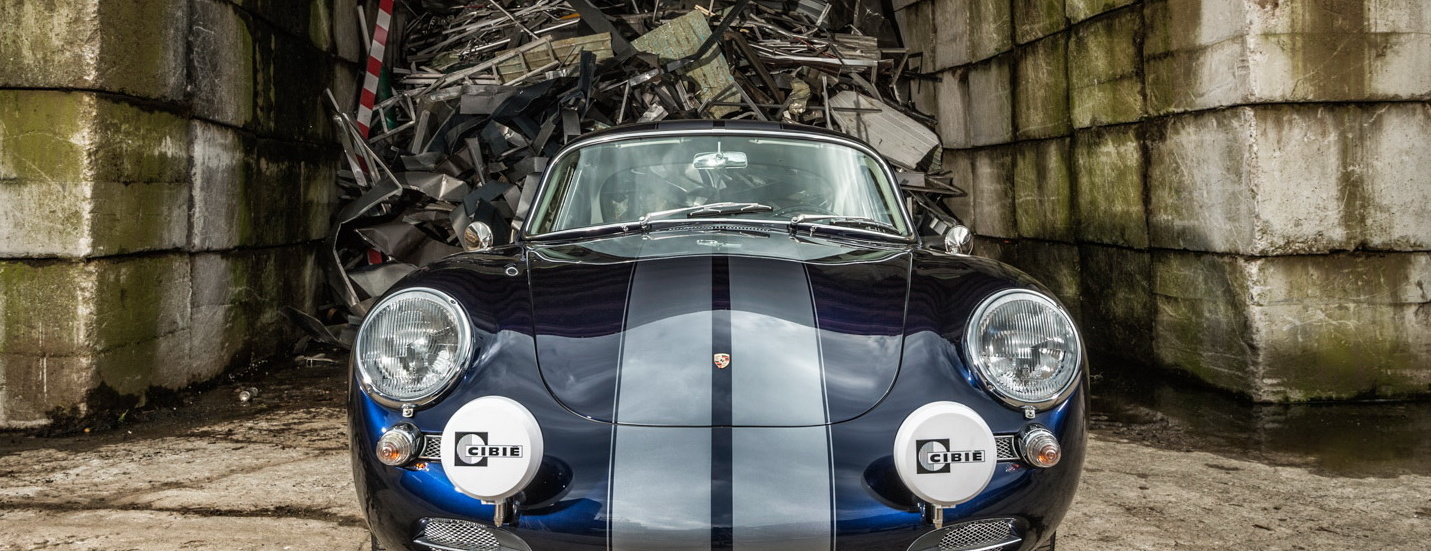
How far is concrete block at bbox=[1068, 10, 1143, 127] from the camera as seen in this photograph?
5.00 metres

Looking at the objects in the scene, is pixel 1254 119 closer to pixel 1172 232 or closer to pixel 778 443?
pixel 1172 232

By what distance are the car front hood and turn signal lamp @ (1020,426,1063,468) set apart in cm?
30

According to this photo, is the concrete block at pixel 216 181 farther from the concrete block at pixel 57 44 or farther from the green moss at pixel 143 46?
the concrete block at pixel 57 44

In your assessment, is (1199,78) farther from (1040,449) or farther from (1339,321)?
(1040,449)

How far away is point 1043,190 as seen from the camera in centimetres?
613

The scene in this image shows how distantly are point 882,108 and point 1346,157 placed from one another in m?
3.89

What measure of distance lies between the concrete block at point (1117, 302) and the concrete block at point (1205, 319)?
0.09 meters

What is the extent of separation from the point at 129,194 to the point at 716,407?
11.8ft

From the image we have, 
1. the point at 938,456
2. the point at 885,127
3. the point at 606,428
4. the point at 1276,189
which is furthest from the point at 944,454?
the point at 885,127

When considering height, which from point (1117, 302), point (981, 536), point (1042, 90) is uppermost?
point (1042, 90)

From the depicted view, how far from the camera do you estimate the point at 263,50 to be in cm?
533

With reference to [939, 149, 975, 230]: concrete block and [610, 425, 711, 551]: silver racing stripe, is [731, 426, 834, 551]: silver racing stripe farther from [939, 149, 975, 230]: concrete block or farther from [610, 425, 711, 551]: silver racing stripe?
[939, 149, 975, 230]: concrete block

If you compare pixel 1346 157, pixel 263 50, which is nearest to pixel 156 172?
pixel 263 50

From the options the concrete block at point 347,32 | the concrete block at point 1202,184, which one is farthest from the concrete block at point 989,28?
the concrete block at point 347,32
